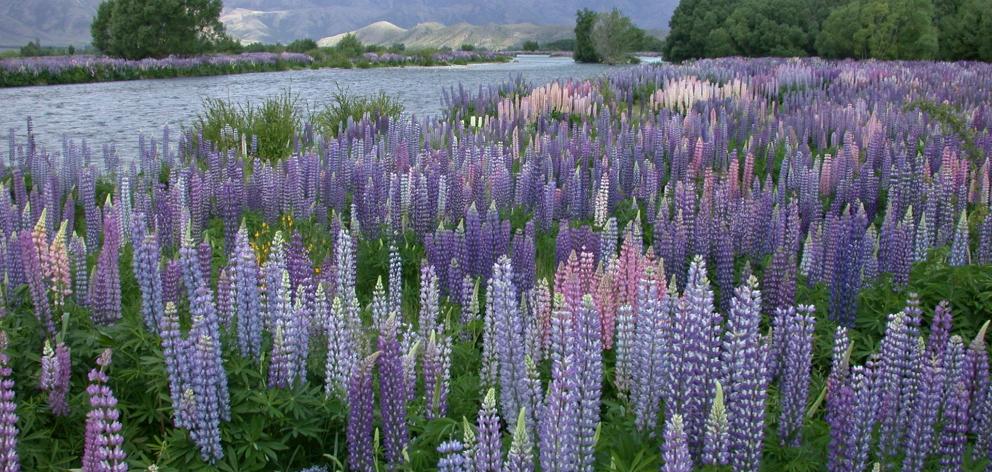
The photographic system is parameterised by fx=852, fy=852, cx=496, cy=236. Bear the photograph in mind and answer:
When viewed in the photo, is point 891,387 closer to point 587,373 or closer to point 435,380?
point 587,373

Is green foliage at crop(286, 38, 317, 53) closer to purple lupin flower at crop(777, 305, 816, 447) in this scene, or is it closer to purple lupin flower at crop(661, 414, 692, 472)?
purple lupin flower at crop(777, 305, 816, 447)

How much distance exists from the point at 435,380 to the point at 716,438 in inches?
53.8

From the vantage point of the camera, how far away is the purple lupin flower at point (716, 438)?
2.68 metres

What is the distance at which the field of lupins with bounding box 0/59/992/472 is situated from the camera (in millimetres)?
3016

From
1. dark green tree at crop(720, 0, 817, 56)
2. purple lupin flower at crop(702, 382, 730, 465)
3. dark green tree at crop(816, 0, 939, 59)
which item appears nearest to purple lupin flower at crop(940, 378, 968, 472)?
purple lupin flower at crop(702, 382, 730, 465)

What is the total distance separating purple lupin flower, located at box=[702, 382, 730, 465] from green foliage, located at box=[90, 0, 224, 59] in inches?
2172

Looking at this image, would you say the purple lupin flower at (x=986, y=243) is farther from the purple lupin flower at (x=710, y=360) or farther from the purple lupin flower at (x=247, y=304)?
the purple lupin flower at (x=247, y=304)

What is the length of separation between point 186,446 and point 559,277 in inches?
86.6

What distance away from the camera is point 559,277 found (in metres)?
4.83

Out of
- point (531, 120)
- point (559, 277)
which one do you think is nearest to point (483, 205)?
point (559, 277)

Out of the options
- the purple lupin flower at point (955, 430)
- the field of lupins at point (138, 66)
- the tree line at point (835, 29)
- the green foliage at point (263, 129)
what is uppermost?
the tree line at point (835, 29)

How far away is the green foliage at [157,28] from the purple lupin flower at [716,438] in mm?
55159

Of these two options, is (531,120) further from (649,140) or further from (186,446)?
(186,446)

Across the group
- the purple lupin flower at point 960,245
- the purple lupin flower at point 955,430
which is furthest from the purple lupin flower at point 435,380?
the purple lupin flower at point 960,245
